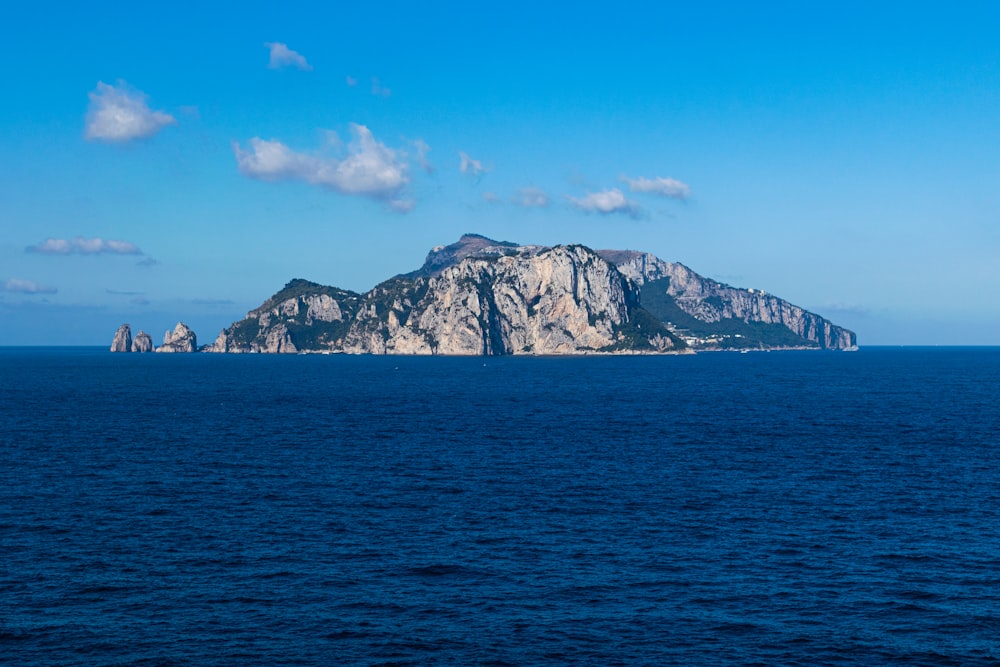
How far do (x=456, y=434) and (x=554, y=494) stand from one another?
157 ft

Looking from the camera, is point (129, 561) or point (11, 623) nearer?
point (11, 623)

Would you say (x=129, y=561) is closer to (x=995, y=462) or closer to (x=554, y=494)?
(x=554, y=494)

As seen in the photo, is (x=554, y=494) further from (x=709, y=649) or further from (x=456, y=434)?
(x=456, y=434)

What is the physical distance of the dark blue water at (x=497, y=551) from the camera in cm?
4553

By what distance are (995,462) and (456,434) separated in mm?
68467

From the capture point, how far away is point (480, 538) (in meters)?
64.9

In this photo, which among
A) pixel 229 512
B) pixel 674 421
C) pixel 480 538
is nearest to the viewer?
pixel 480 538

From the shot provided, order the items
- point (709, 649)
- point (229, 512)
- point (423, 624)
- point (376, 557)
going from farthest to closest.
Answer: point (229, 512) → point (376, 557) → point (423, 624) → point (709, 649)

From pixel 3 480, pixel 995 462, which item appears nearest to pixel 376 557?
pixel 3 480

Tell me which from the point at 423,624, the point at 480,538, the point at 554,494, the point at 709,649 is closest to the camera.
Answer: the point at 709,649

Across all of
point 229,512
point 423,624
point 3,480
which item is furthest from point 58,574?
point 3,480

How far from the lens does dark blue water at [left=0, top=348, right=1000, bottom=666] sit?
1793 inches

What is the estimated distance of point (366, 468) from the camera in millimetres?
95875

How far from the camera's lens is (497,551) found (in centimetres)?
6138
